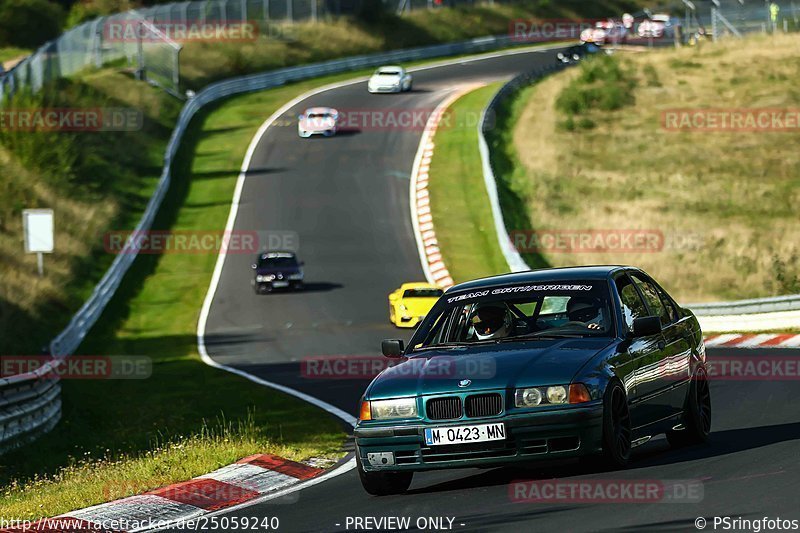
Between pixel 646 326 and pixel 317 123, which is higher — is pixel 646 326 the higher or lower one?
the higher one

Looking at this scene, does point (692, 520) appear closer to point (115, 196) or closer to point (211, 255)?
point (211, 255)

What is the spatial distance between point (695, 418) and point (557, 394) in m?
2.41

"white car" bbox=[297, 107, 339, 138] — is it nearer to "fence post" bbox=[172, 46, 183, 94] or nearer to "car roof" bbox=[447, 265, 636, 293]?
"fence post" bbox=[172, 46, 183, 94]

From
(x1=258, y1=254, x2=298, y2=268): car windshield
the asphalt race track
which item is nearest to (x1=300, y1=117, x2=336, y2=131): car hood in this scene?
the asphalt race track

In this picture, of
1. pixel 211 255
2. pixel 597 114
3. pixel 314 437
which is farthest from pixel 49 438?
pixel 597 114

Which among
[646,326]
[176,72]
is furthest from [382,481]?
[176,72]

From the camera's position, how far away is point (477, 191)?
45500 mm

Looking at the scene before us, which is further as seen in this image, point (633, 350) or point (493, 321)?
point (493, 321)

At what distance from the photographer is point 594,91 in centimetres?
6050

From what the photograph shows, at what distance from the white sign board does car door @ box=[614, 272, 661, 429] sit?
2356 centimetres

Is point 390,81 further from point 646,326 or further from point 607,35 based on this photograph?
point 646,326

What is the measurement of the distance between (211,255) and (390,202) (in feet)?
22.9

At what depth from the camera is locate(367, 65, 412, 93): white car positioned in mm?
65250

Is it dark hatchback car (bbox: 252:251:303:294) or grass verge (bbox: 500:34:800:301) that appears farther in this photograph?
grass verge (bbox: 500:34:800:301)
